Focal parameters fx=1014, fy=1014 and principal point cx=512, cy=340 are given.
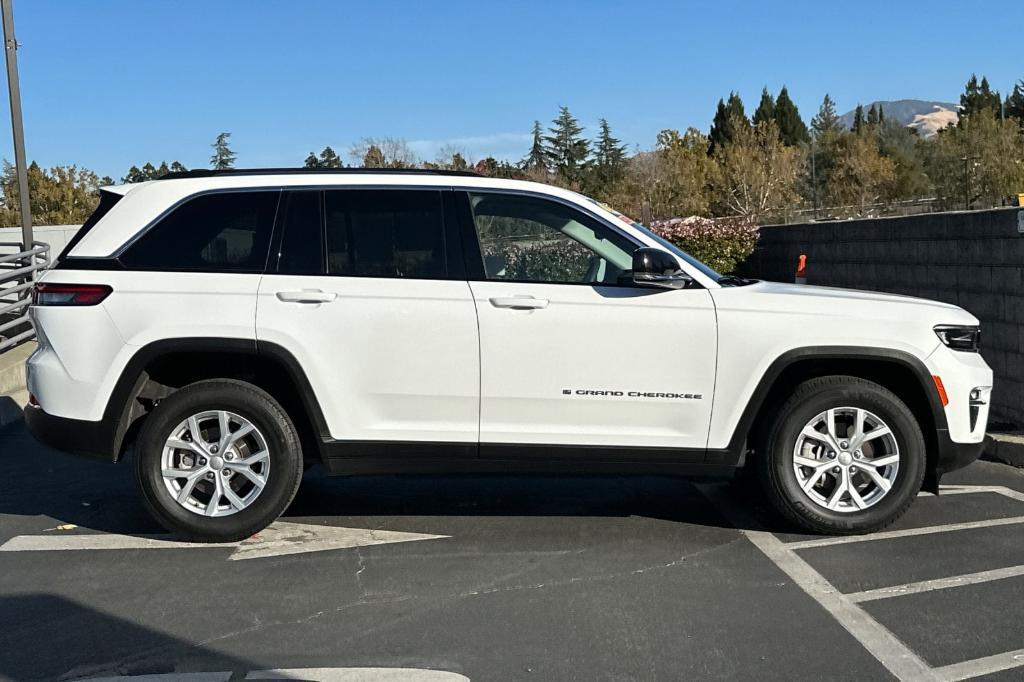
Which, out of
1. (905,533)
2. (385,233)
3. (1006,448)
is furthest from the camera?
(1006,448)

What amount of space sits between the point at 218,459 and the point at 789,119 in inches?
3955

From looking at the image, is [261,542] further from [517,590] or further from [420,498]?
[517,590]

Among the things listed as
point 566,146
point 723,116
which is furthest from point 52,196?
point 723,116

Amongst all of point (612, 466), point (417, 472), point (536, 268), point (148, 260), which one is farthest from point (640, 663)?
point (148, 260)

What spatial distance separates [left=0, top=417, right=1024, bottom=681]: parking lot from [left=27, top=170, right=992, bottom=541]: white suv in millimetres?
399

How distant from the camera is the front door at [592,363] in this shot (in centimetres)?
520

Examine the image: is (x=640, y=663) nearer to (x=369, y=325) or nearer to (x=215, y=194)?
(x=369, y=325)

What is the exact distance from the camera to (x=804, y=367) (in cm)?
541

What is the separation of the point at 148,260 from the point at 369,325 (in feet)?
Answer: 4.06

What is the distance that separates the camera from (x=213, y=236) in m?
5.41

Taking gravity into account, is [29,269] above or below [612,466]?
above

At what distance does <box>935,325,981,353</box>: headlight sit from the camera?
5.35 m

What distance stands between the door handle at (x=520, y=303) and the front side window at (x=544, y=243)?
0.13 metres

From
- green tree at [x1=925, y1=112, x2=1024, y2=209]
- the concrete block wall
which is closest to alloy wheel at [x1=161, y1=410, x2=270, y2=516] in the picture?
the concrete block wall
